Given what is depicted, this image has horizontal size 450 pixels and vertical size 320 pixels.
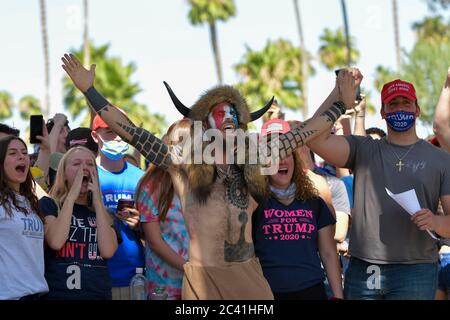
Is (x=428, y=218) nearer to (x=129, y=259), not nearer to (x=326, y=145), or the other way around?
(x=326, y=145)

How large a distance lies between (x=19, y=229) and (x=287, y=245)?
1846 millimetres

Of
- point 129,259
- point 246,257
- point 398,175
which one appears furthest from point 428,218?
point 129,259

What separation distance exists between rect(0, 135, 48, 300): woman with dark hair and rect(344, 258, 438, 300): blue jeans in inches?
86.5

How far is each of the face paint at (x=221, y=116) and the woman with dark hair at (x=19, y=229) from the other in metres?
1.39

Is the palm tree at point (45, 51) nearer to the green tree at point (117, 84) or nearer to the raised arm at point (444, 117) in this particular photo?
the green tree at point (117, 84)

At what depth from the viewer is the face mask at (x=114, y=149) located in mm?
7859

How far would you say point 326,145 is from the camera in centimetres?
679

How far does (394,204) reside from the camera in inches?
265

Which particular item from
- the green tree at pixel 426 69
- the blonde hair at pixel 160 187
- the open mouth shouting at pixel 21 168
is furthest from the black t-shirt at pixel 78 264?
the green tree at pixel 426 69

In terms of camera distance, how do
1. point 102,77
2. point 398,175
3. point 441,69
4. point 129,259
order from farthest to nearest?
point 102,77 → point 441,69 → point 129,259 → point 398,175

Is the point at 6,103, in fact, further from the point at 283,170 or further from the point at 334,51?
the point at 283,170

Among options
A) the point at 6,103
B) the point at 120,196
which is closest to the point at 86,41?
the point at 6,103

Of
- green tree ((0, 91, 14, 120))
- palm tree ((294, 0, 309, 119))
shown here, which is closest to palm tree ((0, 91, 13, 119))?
green tree ((0, 91, 14, 120))
